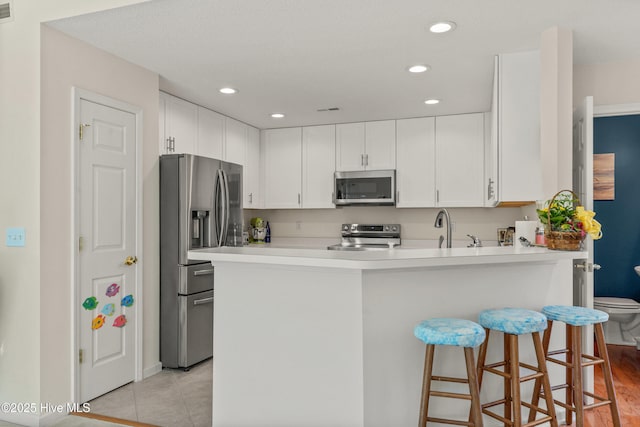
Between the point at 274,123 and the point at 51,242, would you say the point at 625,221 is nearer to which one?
the point at 274,123

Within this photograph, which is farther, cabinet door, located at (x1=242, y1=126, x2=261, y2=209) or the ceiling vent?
cabinet door, located at (x1=242, y1=126, x2=261, y2=209)

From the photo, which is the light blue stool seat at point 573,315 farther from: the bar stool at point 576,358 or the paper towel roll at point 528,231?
the paper towel roll at point 528,231

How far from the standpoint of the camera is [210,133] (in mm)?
4543

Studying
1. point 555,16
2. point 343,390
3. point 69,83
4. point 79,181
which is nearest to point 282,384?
point 343,390

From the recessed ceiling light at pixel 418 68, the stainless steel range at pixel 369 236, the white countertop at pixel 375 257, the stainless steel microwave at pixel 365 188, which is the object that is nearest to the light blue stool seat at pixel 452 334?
the white countertop at pixel 375 257

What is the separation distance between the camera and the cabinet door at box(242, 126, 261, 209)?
17.2ft

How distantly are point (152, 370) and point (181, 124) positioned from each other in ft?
6.93

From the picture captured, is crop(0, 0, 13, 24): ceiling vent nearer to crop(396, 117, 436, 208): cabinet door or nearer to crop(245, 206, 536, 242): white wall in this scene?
crop(245, 206, 536, 242): white wall

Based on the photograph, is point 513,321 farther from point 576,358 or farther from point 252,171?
point 252,171

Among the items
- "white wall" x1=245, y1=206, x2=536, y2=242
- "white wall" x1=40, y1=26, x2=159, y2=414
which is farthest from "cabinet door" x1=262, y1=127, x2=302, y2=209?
"white wall" x1=40, y1=26, x2=159, y2=414

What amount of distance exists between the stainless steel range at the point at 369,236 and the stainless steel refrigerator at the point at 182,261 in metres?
1.93

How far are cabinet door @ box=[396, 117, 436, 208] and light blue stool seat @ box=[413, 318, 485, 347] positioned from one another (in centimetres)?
305

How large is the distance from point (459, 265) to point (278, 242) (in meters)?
3.77

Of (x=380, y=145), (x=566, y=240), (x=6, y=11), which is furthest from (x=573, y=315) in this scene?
(x=6, y=11)
